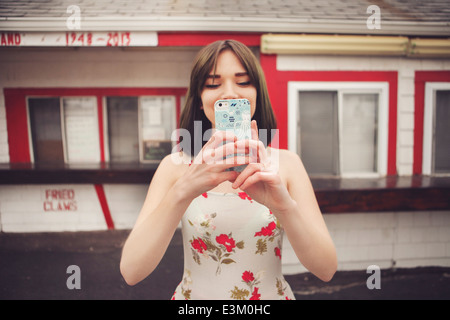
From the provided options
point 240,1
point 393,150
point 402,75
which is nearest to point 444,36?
point 402,75

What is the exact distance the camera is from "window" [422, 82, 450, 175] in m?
3.34

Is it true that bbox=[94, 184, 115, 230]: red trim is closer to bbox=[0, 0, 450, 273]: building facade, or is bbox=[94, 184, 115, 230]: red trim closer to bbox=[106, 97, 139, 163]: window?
bbox=[0, 0, 450, 273]: building facade

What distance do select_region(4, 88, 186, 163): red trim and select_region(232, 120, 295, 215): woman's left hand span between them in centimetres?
367

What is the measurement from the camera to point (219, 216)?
1.18 metres

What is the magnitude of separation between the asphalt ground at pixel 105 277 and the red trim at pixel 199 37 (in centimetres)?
286

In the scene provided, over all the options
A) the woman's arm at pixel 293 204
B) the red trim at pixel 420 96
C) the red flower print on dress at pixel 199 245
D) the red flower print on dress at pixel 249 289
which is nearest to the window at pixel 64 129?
the red flower print on dress at pixel 199 245

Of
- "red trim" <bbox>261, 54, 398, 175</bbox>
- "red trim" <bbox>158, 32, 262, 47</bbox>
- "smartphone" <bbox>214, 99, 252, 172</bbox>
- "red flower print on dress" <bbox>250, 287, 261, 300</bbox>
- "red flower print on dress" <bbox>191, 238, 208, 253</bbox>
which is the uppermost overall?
"red trim" <bbox>158, 32, 262, 47</bbox>

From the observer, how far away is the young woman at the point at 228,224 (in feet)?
3.14

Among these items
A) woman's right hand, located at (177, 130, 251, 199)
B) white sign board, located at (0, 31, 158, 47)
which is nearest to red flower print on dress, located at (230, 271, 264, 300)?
woman's right hand, located at (177, 130, 251, 199)

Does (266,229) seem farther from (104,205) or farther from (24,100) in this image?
(24,100)

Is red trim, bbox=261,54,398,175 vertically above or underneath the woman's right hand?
above

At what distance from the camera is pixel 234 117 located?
921mm

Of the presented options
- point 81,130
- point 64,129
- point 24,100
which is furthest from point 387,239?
point 24,100

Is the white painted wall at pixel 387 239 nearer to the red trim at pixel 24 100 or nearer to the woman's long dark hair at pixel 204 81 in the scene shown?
the woman's long dark hair at pixel 204 81
